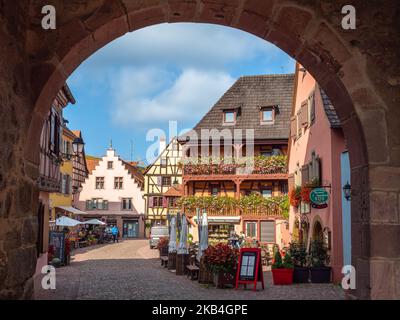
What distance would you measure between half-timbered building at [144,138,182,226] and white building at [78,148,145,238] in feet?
11.2

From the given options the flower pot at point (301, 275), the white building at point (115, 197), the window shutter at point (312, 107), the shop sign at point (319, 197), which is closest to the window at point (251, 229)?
the window shutter at point (312, 107)

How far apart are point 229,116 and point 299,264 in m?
18.7

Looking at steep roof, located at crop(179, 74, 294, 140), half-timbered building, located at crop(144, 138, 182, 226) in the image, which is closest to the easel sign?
steep roof, located at crop(179, 74, 294, 140)

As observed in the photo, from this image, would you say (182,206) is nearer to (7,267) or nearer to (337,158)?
(337,158)

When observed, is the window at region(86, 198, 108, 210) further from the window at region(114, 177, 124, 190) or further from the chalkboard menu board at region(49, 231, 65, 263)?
the chalkboard menu board at region(49, 231, 65, 263)

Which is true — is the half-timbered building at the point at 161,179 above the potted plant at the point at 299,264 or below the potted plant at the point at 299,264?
above

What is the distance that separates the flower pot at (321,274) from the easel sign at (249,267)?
1.64 m

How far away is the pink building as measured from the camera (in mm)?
12766

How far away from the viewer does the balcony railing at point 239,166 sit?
29.3 m

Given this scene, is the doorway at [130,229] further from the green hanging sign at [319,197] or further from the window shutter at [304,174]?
the green hanging sign at [319,197]

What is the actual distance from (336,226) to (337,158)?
171 centimetres

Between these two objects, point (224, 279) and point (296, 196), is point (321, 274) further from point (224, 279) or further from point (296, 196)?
point (296, 196)
